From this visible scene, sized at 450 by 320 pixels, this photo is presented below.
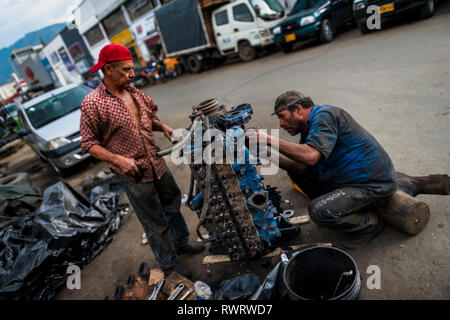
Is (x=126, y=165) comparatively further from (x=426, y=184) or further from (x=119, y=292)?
(x=426, y=184)

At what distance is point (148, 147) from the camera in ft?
7.43

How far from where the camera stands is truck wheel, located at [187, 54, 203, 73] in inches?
502

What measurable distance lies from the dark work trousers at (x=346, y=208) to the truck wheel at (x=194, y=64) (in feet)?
38.7

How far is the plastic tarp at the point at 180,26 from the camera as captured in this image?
466 inches

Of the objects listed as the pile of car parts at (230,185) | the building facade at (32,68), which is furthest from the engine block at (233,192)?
the building facade at (32,68)

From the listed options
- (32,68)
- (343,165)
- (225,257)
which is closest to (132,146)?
(225,257)

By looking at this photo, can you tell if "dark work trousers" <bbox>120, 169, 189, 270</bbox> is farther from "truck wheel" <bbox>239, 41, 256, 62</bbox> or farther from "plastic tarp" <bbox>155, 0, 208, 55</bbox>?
"plastic tarp" <bbox>155, 0, 208, 55</bbox>

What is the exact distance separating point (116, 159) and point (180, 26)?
41.1 feet

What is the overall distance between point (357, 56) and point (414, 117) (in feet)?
11.5

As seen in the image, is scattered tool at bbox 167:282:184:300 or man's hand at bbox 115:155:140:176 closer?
man's hand at bbox 115:155:140:176

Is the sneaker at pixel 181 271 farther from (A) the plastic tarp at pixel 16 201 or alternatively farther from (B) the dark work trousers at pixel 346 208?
(A) the plastic tarp at pixel 16 201

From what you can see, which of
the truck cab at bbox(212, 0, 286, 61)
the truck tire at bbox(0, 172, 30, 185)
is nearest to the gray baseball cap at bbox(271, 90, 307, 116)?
the truck tire at bbox(0, 172, 30, 185)

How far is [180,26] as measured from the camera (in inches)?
503

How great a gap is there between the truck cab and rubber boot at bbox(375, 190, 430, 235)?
357 inches
